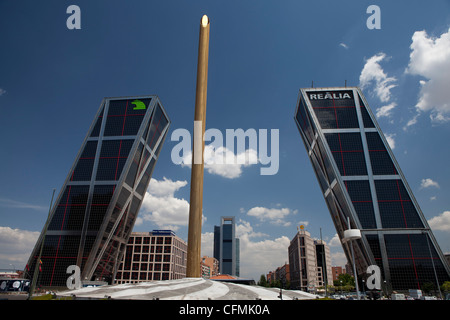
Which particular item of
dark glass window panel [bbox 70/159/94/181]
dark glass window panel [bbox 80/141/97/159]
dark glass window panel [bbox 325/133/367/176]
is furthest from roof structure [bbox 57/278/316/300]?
dark glass window panel [bbox 80/141/97/159]

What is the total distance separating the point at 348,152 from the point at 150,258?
90.5 meters

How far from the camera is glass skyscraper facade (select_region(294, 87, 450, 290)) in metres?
57.9

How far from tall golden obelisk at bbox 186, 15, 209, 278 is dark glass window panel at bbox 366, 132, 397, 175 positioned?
47892mm

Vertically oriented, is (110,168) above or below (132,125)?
below

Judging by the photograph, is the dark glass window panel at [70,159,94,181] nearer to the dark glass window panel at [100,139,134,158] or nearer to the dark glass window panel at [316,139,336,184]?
the dark glass window panel at [100,139,134,158]

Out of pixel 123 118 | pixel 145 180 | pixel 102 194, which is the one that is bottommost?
pixel 102 194

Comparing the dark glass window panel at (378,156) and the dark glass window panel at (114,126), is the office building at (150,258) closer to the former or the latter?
the dark glass window panel at (114,126)

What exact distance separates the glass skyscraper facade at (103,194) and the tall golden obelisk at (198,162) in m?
42.1

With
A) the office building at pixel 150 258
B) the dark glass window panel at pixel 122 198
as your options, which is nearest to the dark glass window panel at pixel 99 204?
the dark glass window panel at pixel 122 198

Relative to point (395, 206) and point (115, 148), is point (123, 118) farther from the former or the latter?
point (395, 206)

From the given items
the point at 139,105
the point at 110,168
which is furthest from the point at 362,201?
the point at 139,105

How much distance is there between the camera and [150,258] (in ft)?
389

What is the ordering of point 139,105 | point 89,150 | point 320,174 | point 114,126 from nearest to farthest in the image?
1. point 320,174
2. point 89,150
3. point 114,126
4. point 139,105

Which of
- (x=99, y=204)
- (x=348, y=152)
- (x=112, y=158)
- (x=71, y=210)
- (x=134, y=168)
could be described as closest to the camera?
(x=348, y=152)
